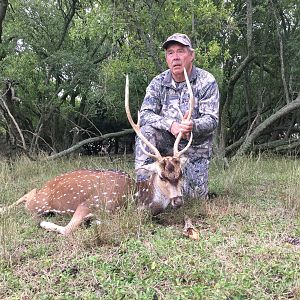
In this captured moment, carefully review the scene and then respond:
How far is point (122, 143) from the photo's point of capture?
14.9 m

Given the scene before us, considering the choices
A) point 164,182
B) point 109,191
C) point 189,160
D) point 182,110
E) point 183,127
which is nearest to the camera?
point 164,182

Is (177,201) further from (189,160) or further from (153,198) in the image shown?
(189,160)

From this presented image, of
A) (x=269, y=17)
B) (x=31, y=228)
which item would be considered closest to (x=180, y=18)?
(x=269, y=17)

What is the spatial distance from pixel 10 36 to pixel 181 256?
927 centimetres

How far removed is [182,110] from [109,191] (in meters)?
1.49

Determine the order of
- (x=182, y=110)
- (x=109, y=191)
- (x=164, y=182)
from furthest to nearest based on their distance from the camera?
(x=182, y=110), (x=109, y=191), (x=164, y=182)

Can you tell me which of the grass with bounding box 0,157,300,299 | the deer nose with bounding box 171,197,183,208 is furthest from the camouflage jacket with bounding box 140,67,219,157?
the deer nose with bounding box 171,197,183,208

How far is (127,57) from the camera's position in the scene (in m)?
8.69

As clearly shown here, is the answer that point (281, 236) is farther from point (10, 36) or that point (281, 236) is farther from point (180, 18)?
point (10, 36)

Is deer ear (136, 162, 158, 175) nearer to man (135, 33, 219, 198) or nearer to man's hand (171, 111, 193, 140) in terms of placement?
man (135, 33, 219, 198)

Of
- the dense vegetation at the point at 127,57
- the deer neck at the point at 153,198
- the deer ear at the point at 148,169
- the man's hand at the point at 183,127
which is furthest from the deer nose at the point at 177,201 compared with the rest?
the dense vegetation at the point at 127,57

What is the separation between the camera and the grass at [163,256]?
302 centimetres

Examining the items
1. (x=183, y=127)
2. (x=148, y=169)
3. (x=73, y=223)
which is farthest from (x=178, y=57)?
(x=73, y=223)

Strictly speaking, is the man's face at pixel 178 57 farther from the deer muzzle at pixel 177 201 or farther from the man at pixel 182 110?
the deer muzzle at pixel 177 201
